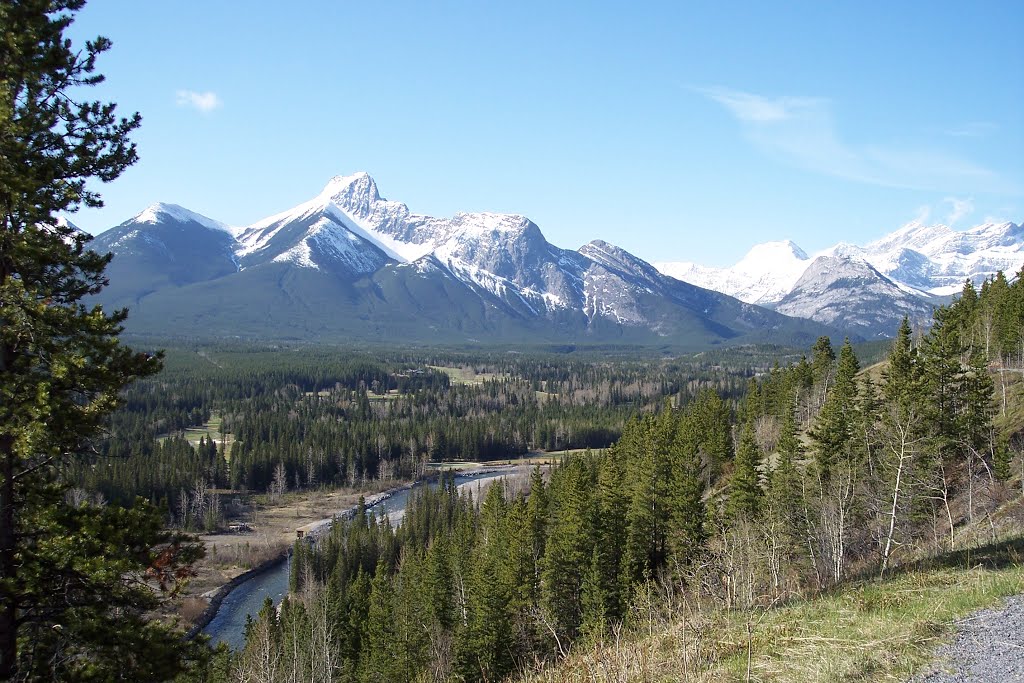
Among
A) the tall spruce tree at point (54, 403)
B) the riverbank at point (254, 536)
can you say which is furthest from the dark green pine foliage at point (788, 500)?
the riverbank at point (254, 536)

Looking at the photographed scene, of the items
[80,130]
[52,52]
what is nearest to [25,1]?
[52,52]

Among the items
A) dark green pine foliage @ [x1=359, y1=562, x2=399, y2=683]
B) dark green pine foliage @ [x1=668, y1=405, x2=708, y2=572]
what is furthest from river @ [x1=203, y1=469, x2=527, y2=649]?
dark green pine foliage @ [x1=668, y1=405, x2=708, y2=572]

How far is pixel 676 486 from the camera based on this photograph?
1654 inches

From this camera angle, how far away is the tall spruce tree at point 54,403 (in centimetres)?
1027

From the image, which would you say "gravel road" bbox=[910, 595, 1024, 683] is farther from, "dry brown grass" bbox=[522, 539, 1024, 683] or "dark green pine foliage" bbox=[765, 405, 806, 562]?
"dark green pine foliage" bbox=[765, 405, 806, 562]

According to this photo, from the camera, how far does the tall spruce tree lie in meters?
10.3

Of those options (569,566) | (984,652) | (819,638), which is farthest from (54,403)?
(569,566)

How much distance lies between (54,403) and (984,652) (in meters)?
14.4

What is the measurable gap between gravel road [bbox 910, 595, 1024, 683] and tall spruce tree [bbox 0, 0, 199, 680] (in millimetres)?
11765

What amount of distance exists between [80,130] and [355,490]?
107518 millimetres

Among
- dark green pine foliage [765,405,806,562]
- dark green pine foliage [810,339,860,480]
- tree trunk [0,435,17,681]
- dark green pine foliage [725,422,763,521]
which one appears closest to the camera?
tree trunk [0,435,17,681]

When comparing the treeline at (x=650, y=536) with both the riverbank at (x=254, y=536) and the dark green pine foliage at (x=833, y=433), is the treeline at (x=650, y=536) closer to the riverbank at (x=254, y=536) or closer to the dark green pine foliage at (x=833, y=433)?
the dark green pine foliage at (x=833, y=433)

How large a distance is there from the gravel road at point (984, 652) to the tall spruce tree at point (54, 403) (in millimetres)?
11765

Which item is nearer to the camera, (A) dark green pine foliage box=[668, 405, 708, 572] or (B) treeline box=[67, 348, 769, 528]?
(A) dark green pine foliage box=[668, 405, 708, 572]
